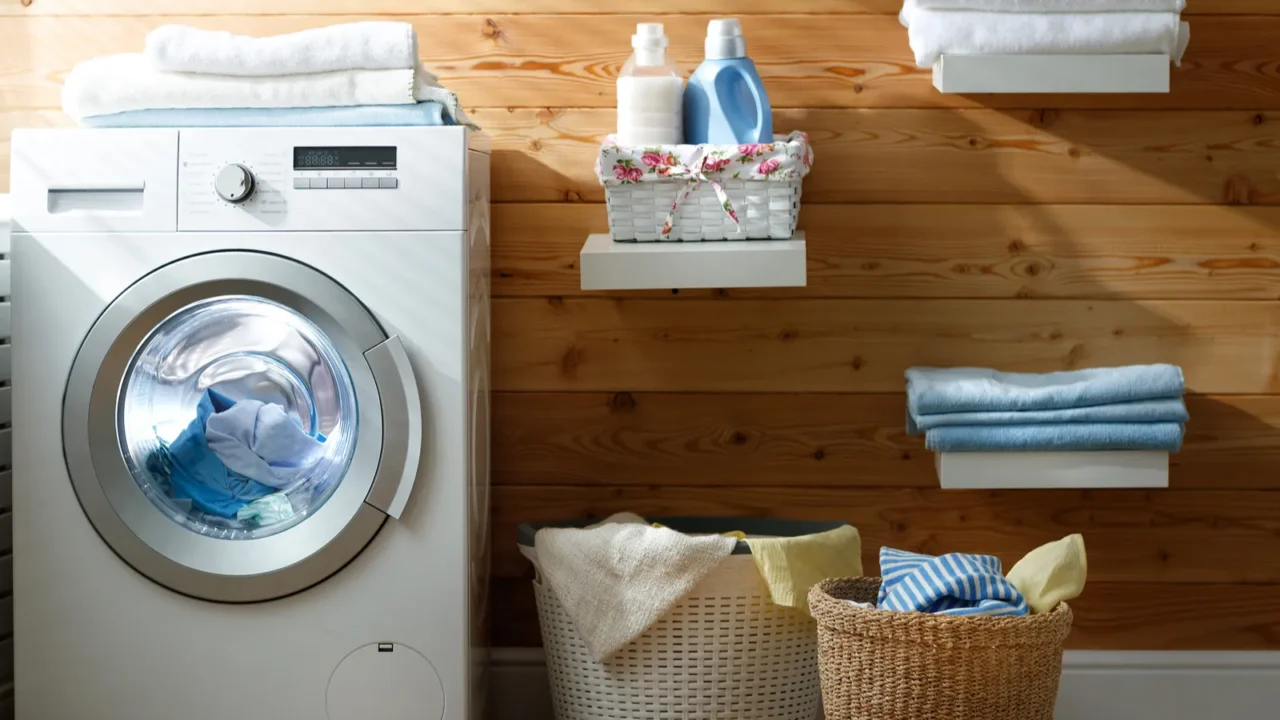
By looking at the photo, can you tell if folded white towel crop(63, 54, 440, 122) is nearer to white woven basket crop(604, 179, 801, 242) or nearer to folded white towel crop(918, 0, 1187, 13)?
white woven basket crop(604, 179, 801, 242)

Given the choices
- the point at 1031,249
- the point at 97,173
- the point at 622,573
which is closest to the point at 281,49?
the point at 97,173

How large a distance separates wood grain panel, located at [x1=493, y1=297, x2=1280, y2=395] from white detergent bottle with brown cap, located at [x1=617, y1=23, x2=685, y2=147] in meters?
0.31

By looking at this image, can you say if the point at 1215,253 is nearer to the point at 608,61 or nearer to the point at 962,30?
the point at 962,30

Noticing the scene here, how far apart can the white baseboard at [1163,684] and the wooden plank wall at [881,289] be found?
0.03 m

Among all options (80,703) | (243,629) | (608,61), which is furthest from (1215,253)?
(80,703)

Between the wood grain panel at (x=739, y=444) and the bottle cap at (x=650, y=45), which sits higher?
the bottle cap at (x=650, y=45)

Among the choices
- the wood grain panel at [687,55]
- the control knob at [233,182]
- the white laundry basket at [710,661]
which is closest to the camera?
the control knob at [233,182]

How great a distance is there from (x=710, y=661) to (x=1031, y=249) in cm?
85

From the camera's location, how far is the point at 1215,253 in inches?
76.2

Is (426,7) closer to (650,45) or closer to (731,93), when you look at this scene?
(650,45)

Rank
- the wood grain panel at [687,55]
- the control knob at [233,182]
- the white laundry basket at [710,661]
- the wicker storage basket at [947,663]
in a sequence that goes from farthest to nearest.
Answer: the wood grain panel at [687,55] < the white laundry basket at [710,661] < the control knob at [233,182] < the wicker storage basket at [947,663]

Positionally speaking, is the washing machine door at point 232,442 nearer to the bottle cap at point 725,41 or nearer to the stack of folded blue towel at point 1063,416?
the bottle cap at point 725,41

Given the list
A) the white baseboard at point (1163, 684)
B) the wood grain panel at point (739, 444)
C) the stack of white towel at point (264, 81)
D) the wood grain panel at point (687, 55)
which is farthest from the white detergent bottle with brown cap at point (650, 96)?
the white baseboard at point (1163, 684)

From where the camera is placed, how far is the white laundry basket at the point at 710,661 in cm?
166
